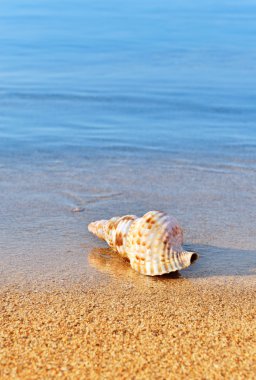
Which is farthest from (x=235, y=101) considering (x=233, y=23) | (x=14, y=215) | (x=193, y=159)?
(x=233, y=23)

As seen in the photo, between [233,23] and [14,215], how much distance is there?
10.4m

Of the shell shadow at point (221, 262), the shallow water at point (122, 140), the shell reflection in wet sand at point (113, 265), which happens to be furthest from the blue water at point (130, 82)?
the shell reflection in wet sand at point (113, 265)

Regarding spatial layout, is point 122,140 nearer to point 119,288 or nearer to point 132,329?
point 119,288

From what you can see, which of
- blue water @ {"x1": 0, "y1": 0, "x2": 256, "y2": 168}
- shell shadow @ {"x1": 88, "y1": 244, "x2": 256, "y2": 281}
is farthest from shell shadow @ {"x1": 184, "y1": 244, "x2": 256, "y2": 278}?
Result: blue water @ {"x1": 0, "y1": 0, "x2": 256, "y2": 168}

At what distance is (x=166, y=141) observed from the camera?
5.97m

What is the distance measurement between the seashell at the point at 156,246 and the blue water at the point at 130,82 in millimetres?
2107

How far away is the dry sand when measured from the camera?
2.50 m

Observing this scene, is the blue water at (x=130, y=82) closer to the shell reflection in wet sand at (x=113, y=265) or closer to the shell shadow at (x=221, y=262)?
the shell shadow at (x=221, y=262)

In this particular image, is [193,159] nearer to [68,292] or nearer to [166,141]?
[166,141]

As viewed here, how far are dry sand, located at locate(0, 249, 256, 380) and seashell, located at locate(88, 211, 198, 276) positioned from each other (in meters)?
0.07

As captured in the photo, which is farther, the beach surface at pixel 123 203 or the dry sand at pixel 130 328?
the beach surface at pixel 123 203

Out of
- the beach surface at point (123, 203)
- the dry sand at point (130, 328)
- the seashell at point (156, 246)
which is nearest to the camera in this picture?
the dry sand at point (130, 328)

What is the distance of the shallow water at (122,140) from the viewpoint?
3783 millimetres

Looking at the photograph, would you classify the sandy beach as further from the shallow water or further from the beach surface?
the shallow water
